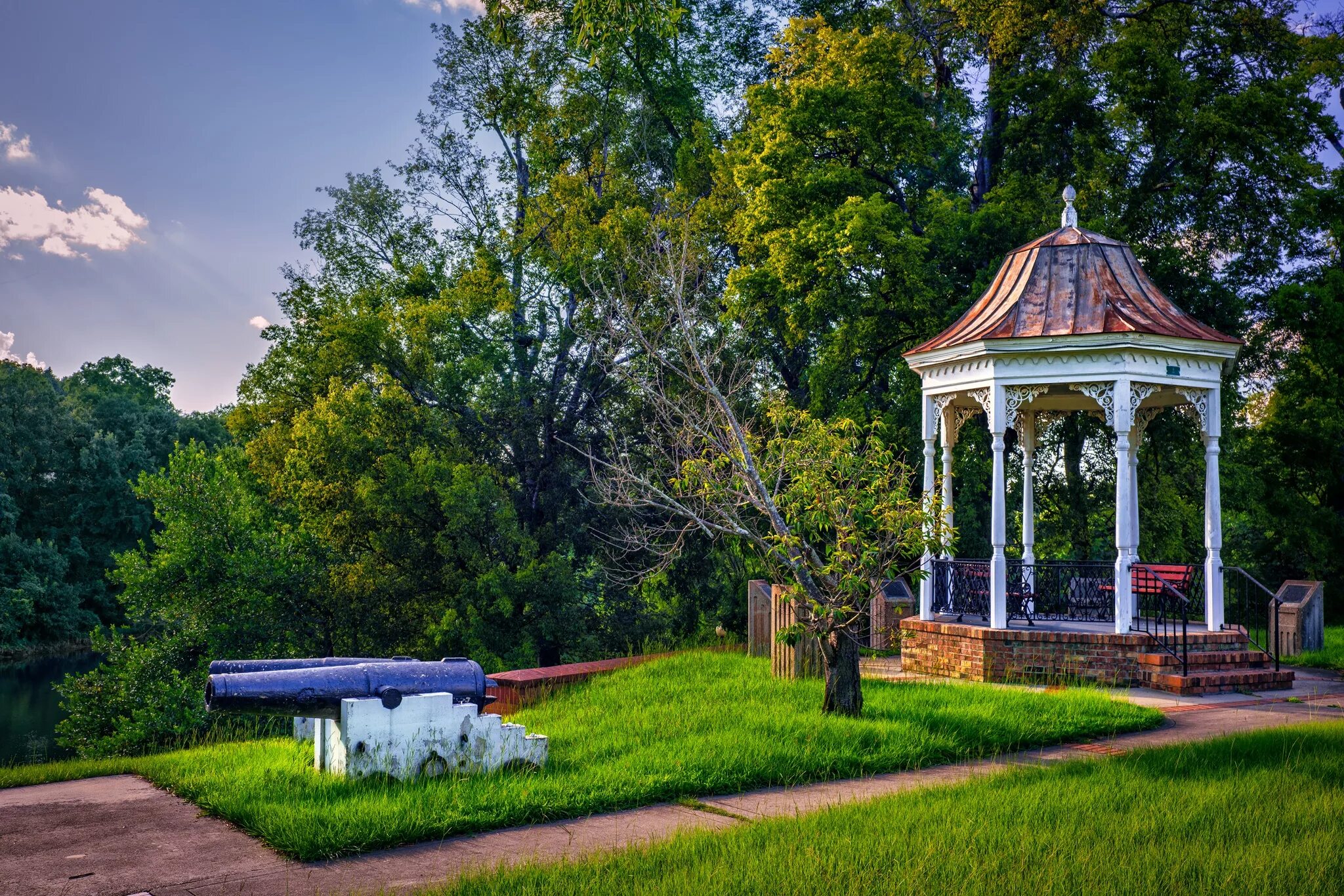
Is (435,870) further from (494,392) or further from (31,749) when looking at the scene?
(31,749)

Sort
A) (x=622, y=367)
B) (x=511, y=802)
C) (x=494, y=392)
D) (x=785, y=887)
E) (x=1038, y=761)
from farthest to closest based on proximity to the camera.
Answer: (x=494, y=392) → (x=622, y=367) → (x=1038, y=761) → (x=511, y=802) → (x=785, y=887)

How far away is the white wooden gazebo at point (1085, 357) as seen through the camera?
→ 14.4m

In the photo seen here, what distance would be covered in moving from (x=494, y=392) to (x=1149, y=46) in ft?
49.9

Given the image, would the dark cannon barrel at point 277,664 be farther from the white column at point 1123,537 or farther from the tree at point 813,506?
the white column at point 1123,537

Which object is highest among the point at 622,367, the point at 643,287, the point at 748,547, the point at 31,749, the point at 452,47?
the point at 452,47

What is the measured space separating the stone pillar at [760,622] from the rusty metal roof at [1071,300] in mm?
4098

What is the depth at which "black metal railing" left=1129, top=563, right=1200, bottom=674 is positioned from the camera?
45.2ft

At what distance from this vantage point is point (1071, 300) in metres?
15.1

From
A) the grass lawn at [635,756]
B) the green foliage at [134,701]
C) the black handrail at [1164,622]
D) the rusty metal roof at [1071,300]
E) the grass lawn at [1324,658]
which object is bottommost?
the green foliage at [134,701]

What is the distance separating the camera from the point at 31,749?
2662 cm

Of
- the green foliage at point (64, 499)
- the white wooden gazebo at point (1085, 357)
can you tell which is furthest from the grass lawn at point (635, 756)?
the green foliage at point (64, 499)

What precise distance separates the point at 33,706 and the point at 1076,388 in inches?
1247

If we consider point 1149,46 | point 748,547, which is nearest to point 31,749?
point 748,547

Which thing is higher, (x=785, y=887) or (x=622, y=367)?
(x=622, y=367)
